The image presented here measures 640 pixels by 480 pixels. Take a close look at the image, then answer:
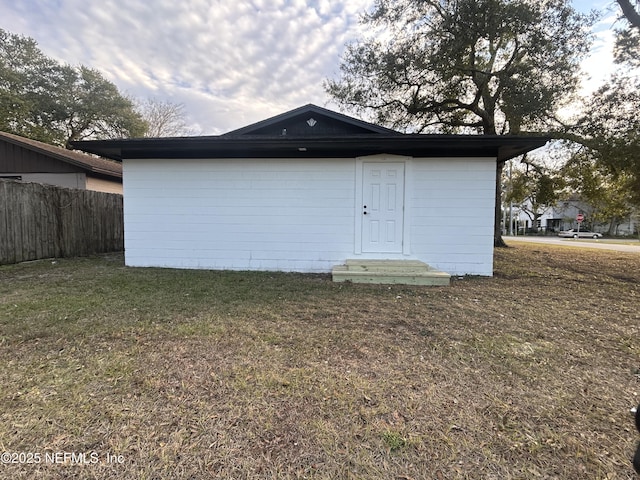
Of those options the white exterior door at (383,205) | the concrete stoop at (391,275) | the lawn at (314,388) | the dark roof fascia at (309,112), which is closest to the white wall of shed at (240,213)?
the white exterior door at (383,205)

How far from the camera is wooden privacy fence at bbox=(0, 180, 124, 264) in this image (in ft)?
21.4

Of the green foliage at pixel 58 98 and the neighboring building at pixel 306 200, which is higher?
the green foliage at pixel 58 98

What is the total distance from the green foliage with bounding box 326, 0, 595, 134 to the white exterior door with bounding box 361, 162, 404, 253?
5625 millimetres

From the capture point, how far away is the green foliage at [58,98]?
1767 centimetres

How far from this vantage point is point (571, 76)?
9195mm

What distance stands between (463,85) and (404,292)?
1023cm

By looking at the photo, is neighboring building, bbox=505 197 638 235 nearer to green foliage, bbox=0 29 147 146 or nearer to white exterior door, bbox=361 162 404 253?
white exterior door, bbox=361 162 404 253

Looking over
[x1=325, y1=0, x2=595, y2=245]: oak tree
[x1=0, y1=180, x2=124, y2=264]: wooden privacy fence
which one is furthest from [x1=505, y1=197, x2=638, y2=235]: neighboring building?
[x1=0, y1=180, x2=124, y2=264]: wooden privacy fence

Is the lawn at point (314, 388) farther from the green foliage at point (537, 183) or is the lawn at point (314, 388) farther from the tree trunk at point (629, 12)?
the green foliage at point (537, 183)

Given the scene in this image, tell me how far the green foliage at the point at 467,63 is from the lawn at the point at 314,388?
8290mm

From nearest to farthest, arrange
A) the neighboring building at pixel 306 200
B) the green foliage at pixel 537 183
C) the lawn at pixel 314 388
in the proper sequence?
the lawn at pixel 314 388, the neighboring building at pixel 306 200, the green foliage at pixel 537 183

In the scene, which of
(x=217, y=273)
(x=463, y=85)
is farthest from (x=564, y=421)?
(x=463, y=85)

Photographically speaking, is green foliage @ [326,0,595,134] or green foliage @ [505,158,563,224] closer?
green foliage @ [326,0,595,134]

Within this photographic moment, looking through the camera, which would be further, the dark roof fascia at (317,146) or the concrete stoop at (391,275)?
the dark roof fascia at (317,146)
